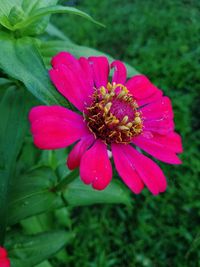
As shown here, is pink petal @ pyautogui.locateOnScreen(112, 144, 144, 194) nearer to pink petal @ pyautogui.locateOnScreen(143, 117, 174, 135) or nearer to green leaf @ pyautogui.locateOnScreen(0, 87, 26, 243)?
pink petal @ pyautogui.locateOnScreen(143, 117, 174, 135)

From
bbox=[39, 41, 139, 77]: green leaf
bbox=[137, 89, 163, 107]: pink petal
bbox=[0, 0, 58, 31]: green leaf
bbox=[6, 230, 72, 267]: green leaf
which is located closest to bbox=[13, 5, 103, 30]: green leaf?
bbox=[0, 0, 58, 31]: green leaf

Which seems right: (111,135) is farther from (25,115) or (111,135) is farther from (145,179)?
(25,115)

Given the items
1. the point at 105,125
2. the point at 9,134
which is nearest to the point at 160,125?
the point at 105,125

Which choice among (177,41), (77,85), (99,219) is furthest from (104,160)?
(177,41)

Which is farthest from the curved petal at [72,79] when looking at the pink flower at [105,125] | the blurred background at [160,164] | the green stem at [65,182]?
the blurred background at [160,164]

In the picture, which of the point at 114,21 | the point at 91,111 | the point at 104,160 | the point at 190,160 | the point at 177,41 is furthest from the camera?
the point at 114,21

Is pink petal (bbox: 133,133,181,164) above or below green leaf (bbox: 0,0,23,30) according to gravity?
below
